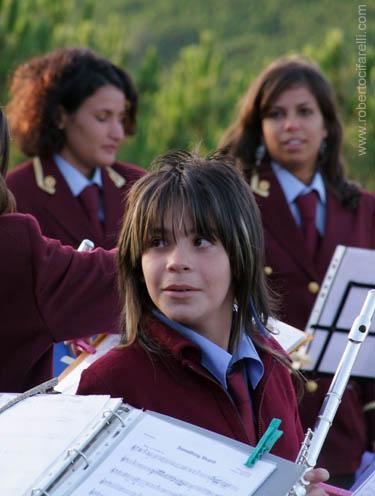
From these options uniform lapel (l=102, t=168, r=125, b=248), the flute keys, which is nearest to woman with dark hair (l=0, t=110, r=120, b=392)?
the flute keys

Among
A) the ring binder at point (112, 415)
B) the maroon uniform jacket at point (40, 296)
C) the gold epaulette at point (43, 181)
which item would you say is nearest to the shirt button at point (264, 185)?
the gold epaulette at point (43, 181)

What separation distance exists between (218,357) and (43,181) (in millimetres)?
2242

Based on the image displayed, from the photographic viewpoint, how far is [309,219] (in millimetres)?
4594

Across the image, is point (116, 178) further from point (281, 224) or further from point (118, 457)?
point (118, 457)

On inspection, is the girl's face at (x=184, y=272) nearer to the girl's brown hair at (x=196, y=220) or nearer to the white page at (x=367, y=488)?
the girl's brown hair at (x=196, y=220)

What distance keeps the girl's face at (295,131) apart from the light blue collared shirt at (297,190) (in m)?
0.04

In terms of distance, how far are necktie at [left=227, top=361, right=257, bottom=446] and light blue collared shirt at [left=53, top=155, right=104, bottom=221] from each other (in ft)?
7.12

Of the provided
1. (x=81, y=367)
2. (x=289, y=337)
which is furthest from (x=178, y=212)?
(x=289, y=337)

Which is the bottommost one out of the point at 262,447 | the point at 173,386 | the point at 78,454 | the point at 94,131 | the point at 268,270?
the point at 78,454

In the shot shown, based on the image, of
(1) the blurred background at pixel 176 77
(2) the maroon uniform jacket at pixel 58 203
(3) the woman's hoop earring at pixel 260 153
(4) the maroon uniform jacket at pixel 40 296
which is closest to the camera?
(4) the maroon uniform jacket at pixel 40 296

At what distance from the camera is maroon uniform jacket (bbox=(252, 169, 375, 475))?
441 centimetres

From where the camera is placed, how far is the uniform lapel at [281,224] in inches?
176

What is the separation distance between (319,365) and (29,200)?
3.94 ft

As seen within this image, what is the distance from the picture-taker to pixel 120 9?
1555 cm
